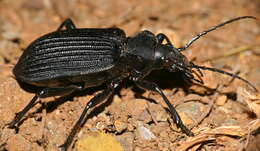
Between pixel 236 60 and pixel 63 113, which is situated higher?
pixel 236 60

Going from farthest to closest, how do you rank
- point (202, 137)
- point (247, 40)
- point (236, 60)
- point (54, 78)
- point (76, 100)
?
1. point (247, 40)
2. point (236, 60)
3. point (76, 100)
4. point (54, 78)
5. point (202, 137)

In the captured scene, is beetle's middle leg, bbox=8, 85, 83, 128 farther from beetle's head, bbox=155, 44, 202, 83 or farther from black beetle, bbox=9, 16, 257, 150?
beetle's head, bbox=155, 44, 202, 83

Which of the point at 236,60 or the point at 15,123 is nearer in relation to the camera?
the point at 15,123

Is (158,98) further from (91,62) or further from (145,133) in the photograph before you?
(91,62)

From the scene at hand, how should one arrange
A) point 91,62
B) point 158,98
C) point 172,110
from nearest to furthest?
1. point 172,110
2. point 91,62
3. point 158,98

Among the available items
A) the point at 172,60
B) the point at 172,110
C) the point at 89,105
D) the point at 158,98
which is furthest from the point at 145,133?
the point at 172,60

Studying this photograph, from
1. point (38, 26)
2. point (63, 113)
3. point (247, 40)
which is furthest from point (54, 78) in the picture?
point (247, 40)

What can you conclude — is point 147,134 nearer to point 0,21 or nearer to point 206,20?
point 206,20
